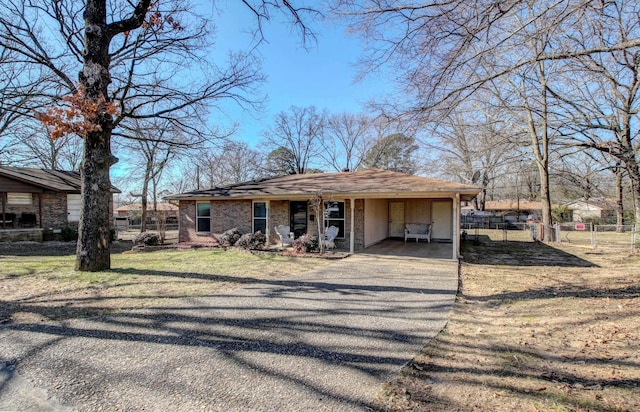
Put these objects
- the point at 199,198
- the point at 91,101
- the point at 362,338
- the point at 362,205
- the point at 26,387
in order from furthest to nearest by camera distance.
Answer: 1. the point at 199,198
2. the point at 362,205
3. the point at 91,101
4. the point at 362,338
5. the point at 26,387

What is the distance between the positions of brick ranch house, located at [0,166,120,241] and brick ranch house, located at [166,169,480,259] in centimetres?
803

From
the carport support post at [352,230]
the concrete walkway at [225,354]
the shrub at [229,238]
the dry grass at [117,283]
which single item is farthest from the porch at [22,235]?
the concrete walkway at [225,354]

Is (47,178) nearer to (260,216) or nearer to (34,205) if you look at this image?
(34,205)

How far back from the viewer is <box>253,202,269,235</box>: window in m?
14.3

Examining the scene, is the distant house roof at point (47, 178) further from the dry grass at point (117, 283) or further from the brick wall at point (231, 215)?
the dry grass at point (117, 283)

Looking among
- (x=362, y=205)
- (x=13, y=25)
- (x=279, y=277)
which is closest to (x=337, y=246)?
(x=362, y=205)

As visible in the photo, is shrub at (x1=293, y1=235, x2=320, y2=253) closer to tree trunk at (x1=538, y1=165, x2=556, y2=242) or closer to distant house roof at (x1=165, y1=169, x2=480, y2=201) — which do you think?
distant house roof at (x1=165, y1=169, x2=480, y2=201)

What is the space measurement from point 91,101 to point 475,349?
8.09 m

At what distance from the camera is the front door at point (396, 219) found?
53.7ft

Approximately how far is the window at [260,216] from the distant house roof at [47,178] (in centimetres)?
966

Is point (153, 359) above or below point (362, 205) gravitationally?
below

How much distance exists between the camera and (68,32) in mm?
10242

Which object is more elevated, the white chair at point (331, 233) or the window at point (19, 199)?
the window at point (19, 199)

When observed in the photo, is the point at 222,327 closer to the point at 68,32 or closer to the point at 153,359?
the point at 153,359
